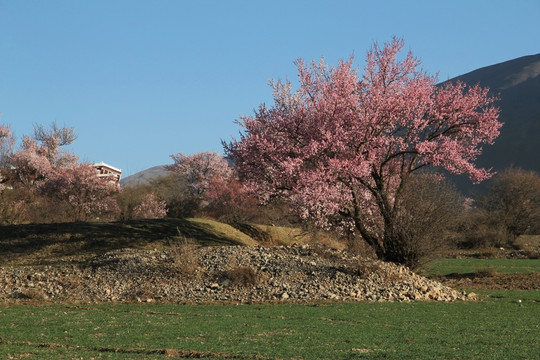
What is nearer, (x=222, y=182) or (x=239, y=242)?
(x=239, y=242)

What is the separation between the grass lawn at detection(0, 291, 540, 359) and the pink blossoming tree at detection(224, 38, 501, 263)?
7.97 metres

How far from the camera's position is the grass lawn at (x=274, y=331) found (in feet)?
46.0

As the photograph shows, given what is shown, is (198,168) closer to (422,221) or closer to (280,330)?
(422,221)

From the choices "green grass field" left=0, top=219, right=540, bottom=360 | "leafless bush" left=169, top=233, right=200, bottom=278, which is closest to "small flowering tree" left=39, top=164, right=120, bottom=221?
"leafless bush" left=169, top=233, right=200, bottom=278

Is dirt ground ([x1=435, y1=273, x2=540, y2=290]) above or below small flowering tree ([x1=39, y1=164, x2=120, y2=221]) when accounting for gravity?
below

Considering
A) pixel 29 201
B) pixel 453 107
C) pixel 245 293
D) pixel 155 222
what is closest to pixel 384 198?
pixel 453 107

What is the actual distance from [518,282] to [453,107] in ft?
28.6

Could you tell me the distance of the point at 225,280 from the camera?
87.5 ft

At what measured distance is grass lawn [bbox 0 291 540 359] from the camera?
14.0 meters

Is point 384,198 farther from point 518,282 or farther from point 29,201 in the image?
point 29,201

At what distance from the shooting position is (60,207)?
59000mm

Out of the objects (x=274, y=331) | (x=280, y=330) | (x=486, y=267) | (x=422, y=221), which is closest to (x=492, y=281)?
(x=486, y=267)

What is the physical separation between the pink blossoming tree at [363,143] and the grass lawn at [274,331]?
26.1ft

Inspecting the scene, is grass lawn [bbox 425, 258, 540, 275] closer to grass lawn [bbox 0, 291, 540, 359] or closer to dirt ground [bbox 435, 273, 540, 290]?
dirt ground [bbox 435, 273, 540, 290]
